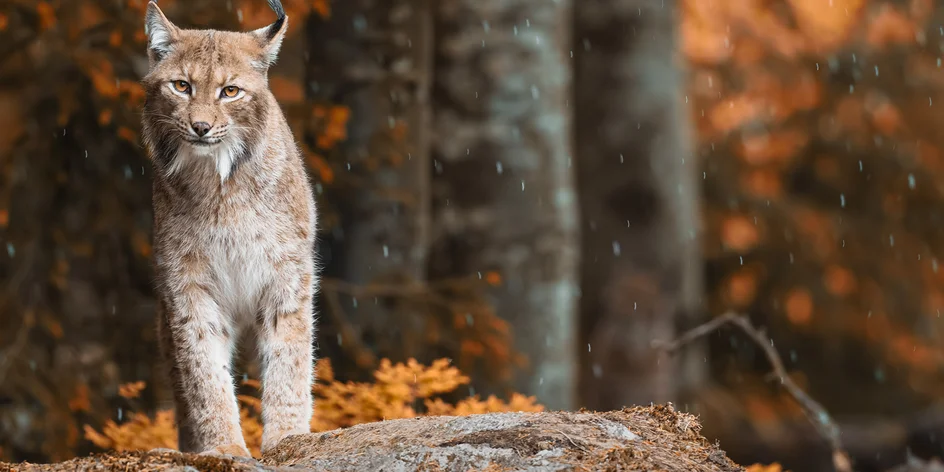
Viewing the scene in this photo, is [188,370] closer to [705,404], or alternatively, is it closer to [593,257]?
[593,257]

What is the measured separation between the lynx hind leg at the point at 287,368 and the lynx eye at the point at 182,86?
1.00 metres

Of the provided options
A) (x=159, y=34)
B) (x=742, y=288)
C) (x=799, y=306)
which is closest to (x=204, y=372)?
(x=159, y=34)

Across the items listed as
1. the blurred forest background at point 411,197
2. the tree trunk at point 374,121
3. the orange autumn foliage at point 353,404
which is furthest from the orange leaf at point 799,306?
the orange autumn foliage at point 353,404

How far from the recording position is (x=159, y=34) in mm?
4273

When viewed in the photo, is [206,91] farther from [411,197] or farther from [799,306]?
[799,306]

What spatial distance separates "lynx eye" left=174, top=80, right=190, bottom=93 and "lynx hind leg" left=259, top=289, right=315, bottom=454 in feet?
3.28

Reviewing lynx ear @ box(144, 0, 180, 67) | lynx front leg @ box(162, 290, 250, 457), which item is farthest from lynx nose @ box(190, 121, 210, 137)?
lynx front leg @ box(162, 290, 250, 457)

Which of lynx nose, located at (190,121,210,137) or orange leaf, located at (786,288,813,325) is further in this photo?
orange leaf, located at (786,288,813,325)

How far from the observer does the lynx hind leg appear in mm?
4414

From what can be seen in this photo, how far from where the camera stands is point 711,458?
366 centimetres

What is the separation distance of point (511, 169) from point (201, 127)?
12.8ft

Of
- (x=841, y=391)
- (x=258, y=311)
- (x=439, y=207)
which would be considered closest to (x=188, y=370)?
(x=258, y=311)

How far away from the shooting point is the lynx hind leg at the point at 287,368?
4.41 metres

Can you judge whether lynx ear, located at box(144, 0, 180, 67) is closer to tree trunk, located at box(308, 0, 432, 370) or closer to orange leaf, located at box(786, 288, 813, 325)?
tree trunk, located at box(308, 0, 432, 370)
